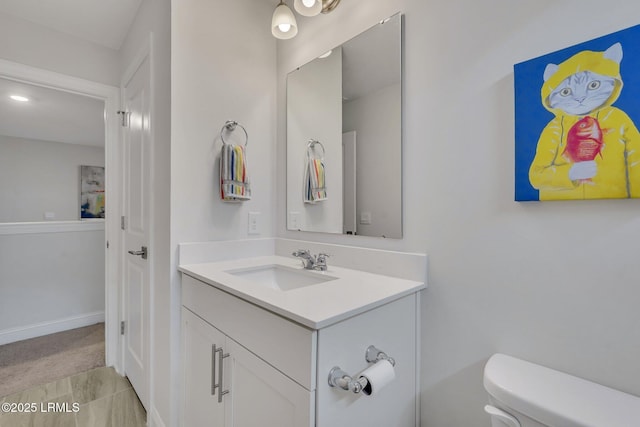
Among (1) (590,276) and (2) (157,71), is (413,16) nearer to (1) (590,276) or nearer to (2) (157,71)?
(1) (590,276)

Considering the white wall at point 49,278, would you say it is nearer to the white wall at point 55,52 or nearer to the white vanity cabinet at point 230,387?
the white wall at point 55,52

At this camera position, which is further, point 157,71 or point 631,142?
point 157,71

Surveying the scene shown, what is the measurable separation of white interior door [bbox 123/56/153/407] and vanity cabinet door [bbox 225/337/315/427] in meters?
0.89

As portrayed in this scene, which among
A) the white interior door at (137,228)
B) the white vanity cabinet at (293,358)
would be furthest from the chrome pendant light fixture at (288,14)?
the white vanity cabinet at (293,358)

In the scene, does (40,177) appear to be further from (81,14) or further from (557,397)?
(557,397)

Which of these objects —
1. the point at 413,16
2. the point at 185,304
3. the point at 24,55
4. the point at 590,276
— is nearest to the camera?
the point at 590,276

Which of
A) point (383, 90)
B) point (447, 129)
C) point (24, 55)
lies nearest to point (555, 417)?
point (447, 129)

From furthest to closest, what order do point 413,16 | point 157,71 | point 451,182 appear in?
point 157,71
point 413,16
point 451,182

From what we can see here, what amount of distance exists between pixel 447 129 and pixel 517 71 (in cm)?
26

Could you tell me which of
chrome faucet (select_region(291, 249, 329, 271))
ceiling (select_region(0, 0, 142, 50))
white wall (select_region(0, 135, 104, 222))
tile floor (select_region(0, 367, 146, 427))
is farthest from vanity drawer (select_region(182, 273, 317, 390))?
white wall (select_region(0, 135, 104, 222))

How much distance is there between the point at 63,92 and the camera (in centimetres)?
229

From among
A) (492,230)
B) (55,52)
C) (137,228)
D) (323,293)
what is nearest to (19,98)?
(55,52)

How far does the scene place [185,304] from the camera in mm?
1366

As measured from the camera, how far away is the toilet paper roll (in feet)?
2.46
